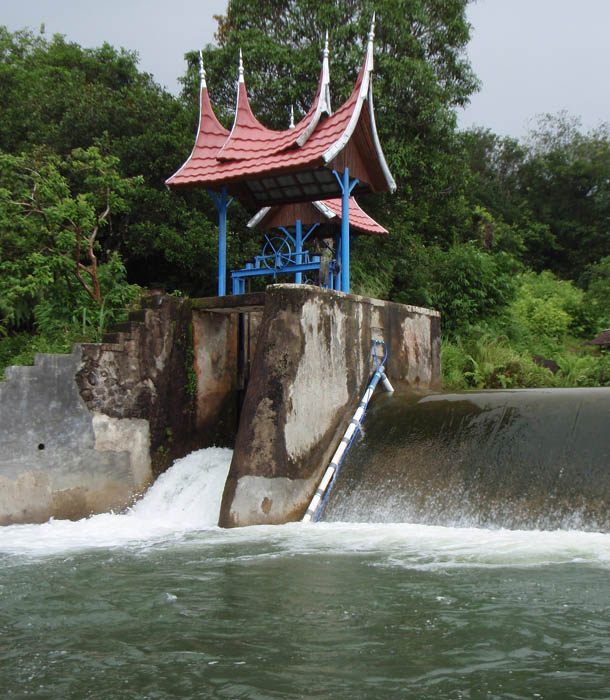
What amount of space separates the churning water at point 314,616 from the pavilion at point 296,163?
5.22m

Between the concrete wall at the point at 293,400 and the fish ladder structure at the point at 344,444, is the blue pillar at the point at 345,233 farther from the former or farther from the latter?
the fish ladder structure at the point at 344,444

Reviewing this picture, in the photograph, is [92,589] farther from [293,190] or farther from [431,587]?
[293,190]

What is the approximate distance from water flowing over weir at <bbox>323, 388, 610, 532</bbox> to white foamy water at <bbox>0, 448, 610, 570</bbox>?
0.26 meters

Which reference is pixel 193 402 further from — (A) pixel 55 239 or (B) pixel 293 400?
(A) pixel 55 239

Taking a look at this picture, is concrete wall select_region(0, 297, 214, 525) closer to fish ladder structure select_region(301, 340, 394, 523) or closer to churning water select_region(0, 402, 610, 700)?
churning water select_region(0, 402, 610, 700)

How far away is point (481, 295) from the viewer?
2192cm

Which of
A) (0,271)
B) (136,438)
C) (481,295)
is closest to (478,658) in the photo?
(136,438)

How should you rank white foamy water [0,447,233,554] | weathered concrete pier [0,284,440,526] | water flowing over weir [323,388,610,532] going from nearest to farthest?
1. water flowing over weir [323,388,610,532]
2. white foamy water [0,447,233,554]
3. weathered concrete pier [0,284,440,526]

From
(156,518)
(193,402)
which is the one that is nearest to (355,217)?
(193,402)

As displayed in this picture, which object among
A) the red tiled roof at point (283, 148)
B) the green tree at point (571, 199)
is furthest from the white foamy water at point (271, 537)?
the green tree at point (571, 199)

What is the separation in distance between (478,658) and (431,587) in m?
Result: 1.48

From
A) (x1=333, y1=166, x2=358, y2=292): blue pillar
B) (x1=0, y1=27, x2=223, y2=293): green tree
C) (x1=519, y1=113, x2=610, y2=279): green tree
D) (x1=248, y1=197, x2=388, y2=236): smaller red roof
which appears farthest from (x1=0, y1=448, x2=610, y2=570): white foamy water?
(x1=519, y1=113, x2=610, y2=279): green tree

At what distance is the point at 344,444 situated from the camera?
1030 centimetres

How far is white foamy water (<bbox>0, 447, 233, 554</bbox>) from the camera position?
29.2ft
